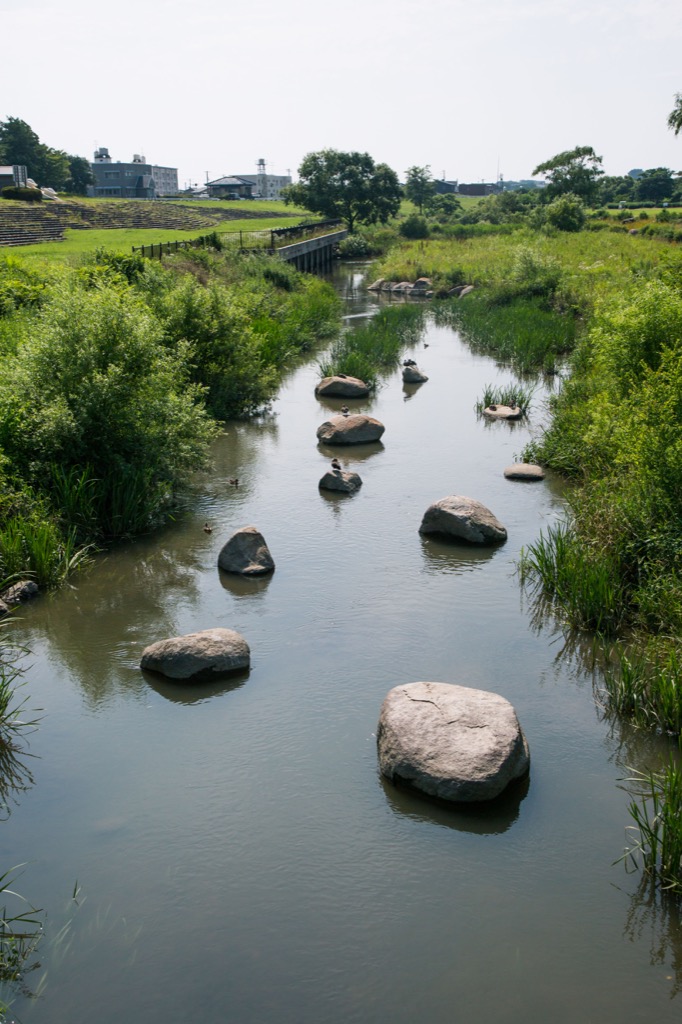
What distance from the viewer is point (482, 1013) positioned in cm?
658

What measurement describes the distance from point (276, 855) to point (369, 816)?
1.04m

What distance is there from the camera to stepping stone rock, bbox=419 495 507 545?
605 inches

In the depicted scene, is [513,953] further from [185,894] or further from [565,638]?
[565,638]

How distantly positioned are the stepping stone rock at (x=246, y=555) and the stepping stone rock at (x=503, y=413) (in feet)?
38.6

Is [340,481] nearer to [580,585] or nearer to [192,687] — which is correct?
[580,585]

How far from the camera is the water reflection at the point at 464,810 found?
8602 mm

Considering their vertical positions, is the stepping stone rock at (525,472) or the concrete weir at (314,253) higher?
the concrete weir at (314,253)

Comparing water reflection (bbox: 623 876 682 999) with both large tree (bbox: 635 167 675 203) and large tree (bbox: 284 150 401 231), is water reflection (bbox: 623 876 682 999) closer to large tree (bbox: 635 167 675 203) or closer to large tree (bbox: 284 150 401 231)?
large tree (bbox: 284 150 401 231)

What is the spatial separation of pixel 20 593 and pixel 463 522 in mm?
7245

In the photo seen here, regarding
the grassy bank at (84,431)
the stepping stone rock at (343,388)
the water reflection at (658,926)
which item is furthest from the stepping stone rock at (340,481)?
the water reflection at (658,926)

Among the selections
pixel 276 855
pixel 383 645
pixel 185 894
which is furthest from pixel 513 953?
pixel 383 645

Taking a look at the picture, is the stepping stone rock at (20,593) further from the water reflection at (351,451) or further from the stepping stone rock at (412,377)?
the stepping stone rock at (412,377)

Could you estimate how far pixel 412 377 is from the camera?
29.5 m

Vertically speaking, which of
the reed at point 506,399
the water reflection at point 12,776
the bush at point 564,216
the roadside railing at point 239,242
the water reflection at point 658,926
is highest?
the bush at point 564,216
